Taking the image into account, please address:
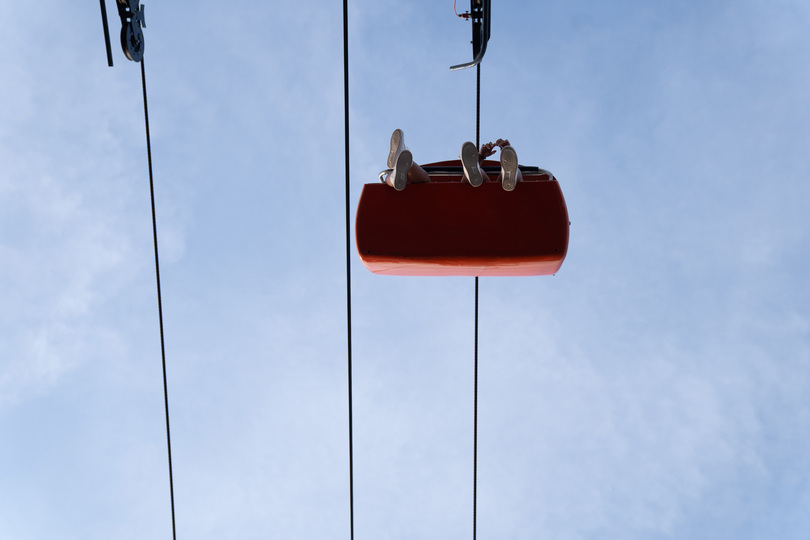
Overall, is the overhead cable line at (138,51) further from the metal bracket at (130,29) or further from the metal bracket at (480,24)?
the metal bracket at (480,24)

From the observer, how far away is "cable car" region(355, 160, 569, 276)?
132 inches

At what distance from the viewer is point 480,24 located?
3.71 metres

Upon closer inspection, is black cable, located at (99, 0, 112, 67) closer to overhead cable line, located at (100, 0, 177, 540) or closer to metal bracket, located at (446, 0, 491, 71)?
overhead cable line, located at (100, 0, 177, 540)

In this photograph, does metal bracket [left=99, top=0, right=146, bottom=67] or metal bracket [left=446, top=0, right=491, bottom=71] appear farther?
metal bracket [left=99, top=0, right=146, bottom=67]

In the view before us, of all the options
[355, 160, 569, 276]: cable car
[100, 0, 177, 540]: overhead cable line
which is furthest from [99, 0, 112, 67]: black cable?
[355, 160, 569, 276]: cable car

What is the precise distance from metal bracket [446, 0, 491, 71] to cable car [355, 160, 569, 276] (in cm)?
76

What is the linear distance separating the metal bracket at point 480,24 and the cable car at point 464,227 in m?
0.76

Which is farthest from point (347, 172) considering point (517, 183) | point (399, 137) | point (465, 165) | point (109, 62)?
point (109, 62)

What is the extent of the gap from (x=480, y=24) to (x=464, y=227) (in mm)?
1333

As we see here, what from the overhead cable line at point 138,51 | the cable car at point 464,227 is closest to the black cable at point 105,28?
the overhead cable line at point 138,51

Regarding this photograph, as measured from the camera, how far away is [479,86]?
156 inches

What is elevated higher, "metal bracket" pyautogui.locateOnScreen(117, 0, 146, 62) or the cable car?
"metal bracket" pyautogui.locateOnScreen(117, 0, 146, 62)

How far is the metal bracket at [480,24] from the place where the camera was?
3.55 metres

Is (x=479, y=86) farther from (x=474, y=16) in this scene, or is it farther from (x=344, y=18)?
(x=344, y=18)
